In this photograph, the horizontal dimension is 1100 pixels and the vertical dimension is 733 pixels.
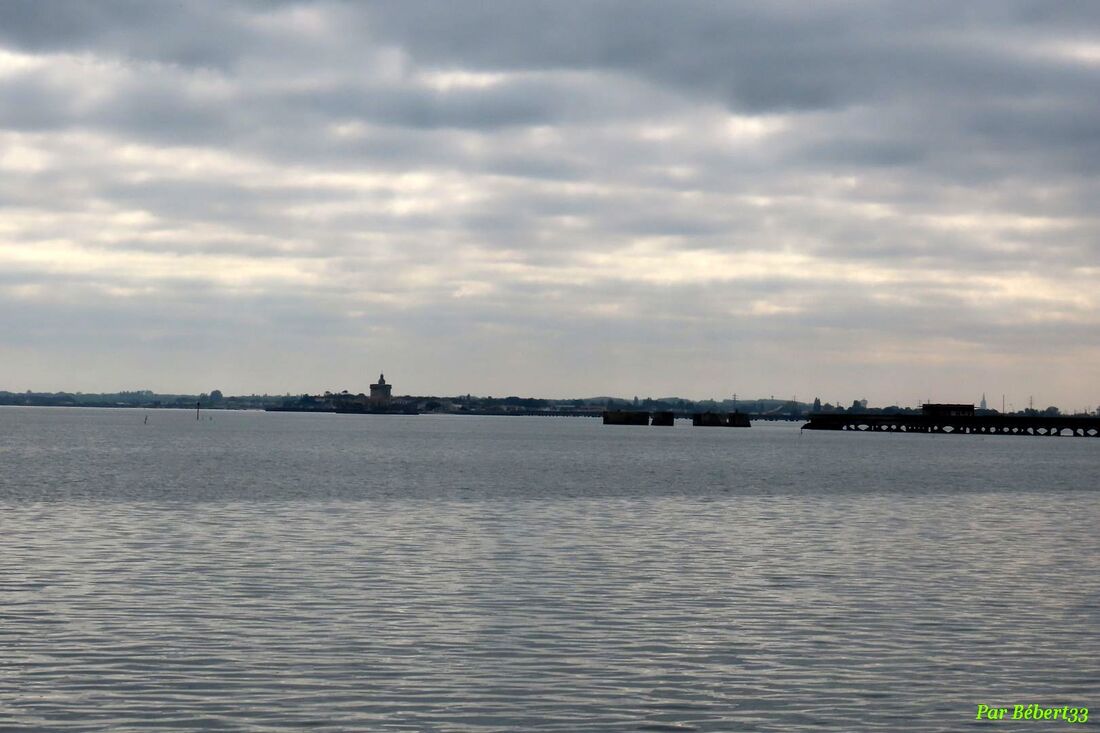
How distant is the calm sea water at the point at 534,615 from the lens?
19938 millimetres

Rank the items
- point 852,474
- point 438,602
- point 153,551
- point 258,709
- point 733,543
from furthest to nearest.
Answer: point 852,474, point 733,543, point 153,551, point 438,602, point 258,709

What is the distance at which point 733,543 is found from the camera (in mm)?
45000

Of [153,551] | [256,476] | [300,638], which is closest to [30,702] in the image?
[300,638]

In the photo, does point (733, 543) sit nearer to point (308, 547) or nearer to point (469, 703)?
point (308, 547)

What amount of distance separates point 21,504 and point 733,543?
32810 mm

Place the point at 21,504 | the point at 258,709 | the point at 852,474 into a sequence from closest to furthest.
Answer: the point at 258,709
the point at 21,504
the point at 852,474

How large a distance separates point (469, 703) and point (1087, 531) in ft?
127

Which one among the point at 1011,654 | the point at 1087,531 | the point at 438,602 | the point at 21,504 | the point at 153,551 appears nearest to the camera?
the point at 1011,654

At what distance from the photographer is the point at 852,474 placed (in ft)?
345

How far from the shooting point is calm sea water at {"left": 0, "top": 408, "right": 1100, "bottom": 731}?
65.4 feet

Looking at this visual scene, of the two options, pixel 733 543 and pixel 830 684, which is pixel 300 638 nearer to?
pixel 830 684

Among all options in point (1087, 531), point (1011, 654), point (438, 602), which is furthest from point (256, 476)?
point (1011, 654)

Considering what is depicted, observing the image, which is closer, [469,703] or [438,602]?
[469,703]

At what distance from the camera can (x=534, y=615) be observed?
28.4 m
